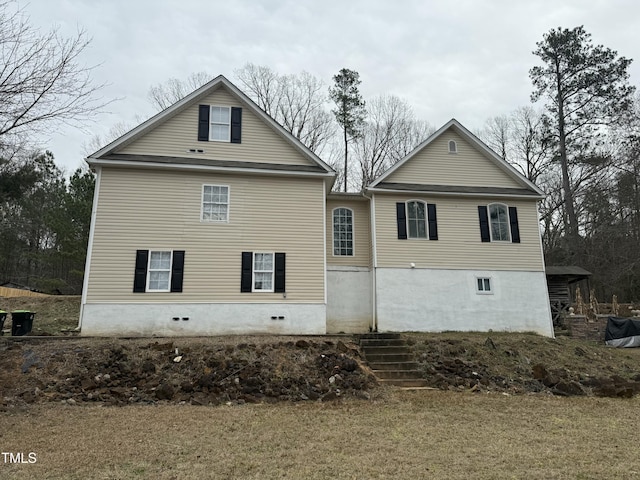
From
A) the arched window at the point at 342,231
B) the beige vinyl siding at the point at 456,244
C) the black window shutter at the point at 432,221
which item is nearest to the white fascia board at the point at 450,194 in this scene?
the beige vinyl siding at the point at 456,244

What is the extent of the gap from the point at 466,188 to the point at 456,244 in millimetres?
2224

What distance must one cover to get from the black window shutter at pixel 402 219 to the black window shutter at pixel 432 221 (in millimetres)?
912

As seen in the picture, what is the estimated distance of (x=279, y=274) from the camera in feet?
42.1

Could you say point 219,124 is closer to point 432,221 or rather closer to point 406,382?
point 432,221

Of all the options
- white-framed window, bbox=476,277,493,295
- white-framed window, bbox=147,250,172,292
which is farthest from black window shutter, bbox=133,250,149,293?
white-framed window, bbox=476,277,493,295

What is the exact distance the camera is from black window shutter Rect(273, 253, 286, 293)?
12.7 m

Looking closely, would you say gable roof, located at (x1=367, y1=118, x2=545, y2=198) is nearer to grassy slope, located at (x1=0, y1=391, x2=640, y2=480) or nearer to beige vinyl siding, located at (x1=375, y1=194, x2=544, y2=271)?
beige vinyl siding, located at (x1=375, y1=194, x2=544, y2=271)

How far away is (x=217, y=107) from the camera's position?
13.8m

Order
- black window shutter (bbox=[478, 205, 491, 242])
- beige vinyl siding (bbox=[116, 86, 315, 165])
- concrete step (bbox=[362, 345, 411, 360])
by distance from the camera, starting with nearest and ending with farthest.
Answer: concrete step (bbox=[362, 345, 411, 360])
beige vinyl siding (bbox=[116, 86, 315, 165])
black window shutter (bbox=[478, 205, 491, 242])

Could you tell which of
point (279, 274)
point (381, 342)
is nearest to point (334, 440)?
point (381, 342)

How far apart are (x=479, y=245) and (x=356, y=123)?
16.1m

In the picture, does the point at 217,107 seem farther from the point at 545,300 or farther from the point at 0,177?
the point at 545,300

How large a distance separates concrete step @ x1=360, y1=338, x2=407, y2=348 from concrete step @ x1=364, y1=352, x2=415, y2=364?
489 mm

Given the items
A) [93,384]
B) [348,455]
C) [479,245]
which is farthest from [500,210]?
[93,384]
